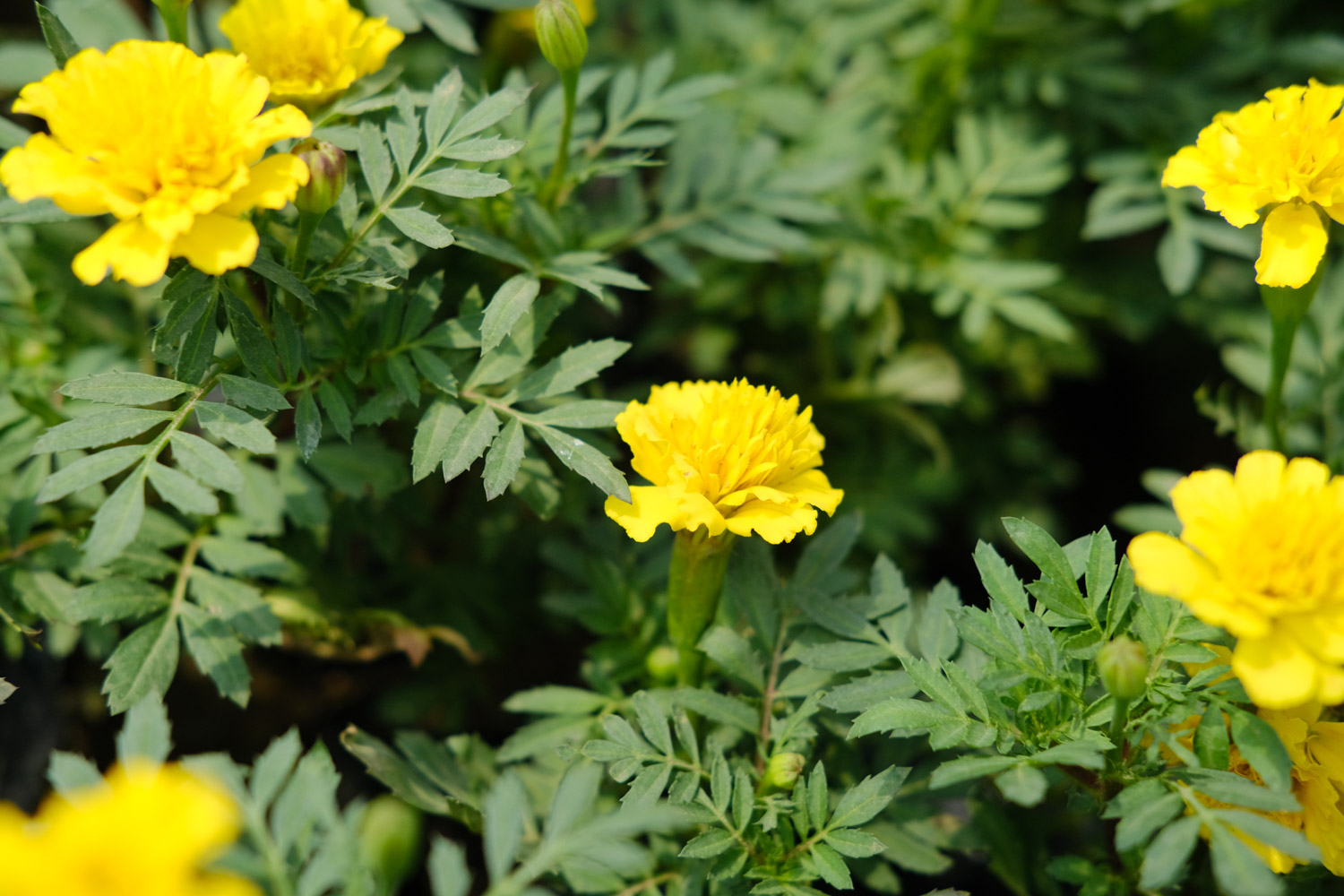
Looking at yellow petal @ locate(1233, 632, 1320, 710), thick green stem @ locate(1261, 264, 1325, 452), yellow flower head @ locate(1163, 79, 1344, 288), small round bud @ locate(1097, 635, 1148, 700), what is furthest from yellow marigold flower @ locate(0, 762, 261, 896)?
thick green stem @ locate(1261, 264, 1325, 452)

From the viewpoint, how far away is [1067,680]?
3.59 feet

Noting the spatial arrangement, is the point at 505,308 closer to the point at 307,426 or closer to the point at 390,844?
the point at 307,426

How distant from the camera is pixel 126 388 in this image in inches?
43.8

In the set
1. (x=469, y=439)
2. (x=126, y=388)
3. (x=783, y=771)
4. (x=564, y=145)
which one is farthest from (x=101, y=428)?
(x=783, y=771)

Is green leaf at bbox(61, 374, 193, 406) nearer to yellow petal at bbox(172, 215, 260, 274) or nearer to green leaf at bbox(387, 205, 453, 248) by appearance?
yellow petal at bbox(172, 215, 260, 274)

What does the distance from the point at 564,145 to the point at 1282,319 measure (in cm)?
96

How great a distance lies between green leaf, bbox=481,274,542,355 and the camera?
3.86ft

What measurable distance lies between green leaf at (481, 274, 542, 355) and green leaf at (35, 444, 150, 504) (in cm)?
39

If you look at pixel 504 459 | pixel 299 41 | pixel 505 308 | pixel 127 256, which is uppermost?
pixel 299 41

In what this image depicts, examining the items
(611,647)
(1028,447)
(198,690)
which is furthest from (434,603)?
(1028,447)

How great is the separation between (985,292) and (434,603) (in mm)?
1125

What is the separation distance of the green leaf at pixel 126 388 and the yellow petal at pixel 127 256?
6.6 inches

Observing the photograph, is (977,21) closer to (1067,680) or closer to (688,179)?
(688,179)

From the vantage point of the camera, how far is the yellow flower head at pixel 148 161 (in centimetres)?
96
